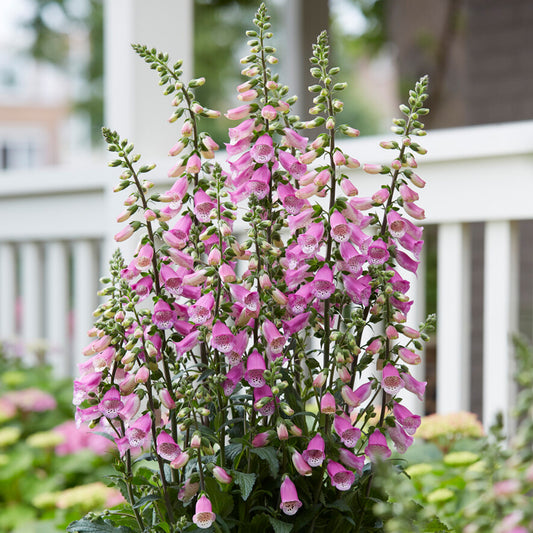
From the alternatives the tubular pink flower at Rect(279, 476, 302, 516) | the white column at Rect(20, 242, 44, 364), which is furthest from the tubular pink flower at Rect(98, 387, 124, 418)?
the white column at Rect(20, 242, 44, 364)

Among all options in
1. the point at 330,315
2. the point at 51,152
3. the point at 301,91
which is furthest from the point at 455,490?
the point at 51,152

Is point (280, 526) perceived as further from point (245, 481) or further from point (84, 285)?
point (84, 285)

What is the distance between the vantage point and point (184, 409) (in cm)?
94

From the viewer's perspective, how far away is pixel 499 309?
1.96m

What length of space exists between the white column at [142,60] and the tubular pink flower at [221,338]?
1.71 m

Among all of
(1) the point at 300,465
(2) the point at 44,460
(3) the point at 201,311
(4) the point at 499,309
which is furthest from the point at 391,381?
(2) the point at 44,460

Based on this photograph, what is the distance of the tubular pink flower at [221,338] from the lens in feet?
3.09

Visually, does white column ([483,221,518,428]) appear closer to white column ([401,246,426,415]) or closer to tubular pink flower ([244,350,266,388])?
white column ([401,246,426,415])

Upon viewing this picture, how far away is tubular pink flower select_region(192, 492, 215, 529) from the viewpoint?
893 millimetres

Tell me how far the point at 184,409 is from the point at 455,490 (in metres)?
0.95

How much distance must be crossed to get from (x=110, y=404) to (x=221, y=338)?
18 cm

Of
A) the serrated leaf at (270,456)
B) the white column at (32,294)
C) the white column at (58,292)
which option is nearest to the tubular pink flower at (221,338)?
the serrated leaf at (270,456)

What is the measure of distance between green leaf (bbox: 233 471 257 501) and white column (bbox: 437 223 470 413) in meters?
1.24

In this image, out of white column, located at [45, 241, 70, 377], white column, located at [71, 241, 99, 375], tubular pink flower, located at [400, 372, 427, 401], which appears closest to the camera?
tubular pink flower, located at [400, 372, 427, 401]
